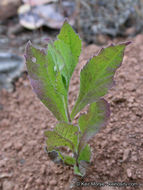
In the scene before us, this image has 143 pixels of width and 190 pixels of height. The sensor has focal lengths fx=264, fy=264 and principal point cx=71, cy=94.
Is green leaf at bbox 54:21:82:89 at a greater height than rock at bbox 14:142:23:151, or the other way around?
green leaf at bbox 54:21:82:89

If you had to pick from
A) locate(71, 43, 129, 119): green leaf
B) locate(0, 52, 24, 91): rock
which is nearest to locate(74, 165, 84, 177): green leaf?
locate(71, 43, 129, 119): green leaf

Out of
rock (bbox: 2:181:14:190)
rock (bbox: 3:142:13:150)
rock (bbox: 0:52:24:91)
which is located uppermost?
rock (bbox: 0:52:24:91)

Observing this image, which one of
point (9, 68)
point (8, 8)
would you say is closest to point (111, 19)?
point (9, 68)

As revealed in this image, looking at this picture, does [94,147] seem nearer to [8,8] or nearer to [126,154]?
[126,154]

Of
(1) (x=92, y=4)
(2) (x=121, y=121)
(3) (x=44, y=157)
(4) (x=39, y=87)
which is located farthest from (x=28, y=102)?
(1) (x=92, y=4)

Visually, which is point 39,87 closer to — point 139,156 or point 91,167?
point 91,167

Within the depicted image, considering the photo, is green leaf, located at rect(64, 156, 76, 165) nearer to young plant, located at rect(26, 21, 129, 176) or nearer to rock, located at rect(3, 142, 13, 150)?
young plant, located at rect(26, 21, 129, 176)

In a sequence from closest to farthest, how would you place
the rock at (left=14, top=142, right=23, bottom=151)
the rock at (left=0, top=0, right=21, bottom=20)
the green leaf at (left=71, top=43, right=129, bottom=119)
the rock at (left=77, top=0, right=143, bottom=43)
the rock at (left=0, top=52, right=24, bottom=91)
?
1. the green leaf at (left=71, top=43, right=129, bottom=119)
2. the rock at (left=14, top=142, right=23, bottom=151)
3. the rock at (left=0, top=52, right=24, bottom=91)
4. the rock at (left=77, top=0, right=143, bottom=43)
5. the rock at (left=0, top=0, right=21, bottom=20)
